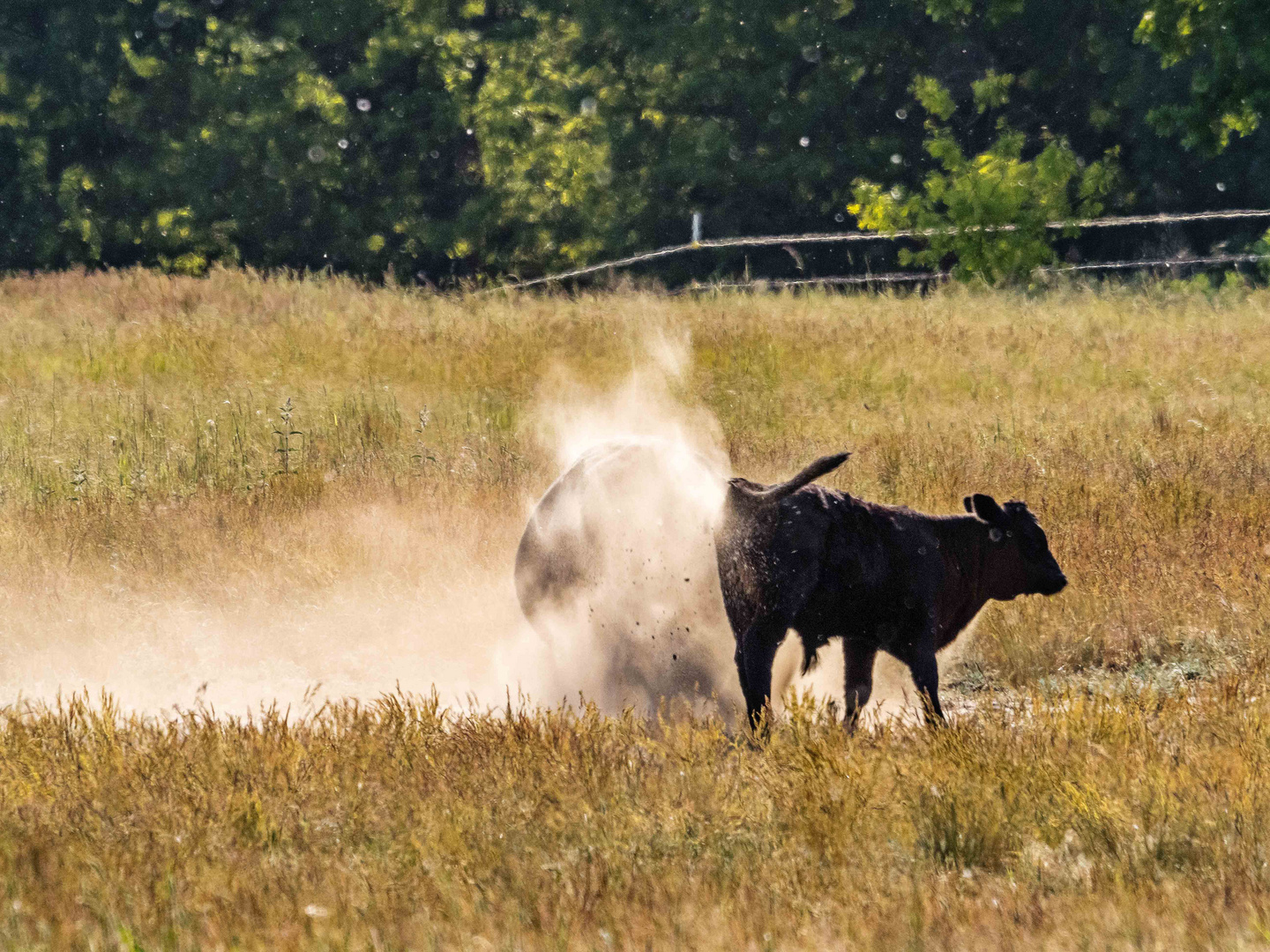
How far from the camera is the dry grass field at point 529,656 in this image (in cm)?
391

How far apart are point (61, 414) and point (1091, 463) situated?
801 centimetres

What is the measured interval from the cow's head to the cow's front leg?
112 centimetres

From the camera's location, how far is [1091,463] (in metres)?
10.6

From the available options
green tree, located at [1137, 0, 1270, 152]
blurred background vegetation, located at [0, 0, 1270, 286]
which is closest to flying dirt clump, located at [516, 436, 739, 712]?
green tree, located at [1137, 0, 1270, 152]

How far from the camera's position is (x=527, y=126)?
37656 mm

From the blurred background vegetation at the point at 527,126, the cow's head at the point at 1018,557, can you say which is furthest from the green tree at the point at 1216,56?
the cow's head at the point at 1018,557

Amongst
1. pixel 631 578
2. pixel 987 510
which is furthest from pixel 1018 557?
pixel 631 578

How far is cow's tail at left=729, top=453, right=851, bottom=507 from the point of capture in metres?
5.42

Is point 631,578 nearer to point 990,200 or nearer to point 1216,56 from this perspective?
point 1216,56

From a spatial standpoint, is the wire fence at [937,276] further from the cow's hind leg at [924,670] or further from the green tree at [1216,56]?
the cow's hind leg at [924,670]

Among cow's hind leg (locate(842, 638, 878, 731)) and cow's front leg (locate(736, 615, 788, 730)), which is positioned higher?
cow's front leg (locate(736, 615, 788, 730))

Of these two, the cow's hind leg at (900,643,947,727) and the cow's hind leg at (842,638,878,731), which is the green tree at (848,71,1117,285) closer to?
the cow's hind leg at (842,638,878,731)

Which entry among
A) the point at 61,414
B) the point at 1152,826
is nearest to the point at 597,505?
the point at 1152,826

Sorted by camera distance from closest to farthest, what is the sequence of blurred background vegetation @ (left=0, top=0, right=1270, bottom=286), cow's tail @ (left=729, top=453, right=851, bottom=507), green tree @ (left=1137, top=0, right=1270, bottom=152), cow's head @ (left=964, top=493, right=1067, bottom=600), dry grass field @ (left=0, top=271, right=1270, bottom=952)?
dry grass field @ (left=0, top=271, right=1270, bottom=952)
cow's tail @ (left=729, top=453, right=851, bottom=507)
cow's head @ (left=964, top=493, right=1067, bottom=600)
green tree @ (left=1137, top=0, right=1270, bottom=152)
blurred background vegetation @ (left=0, top=0, right=1270, bottom=286)
